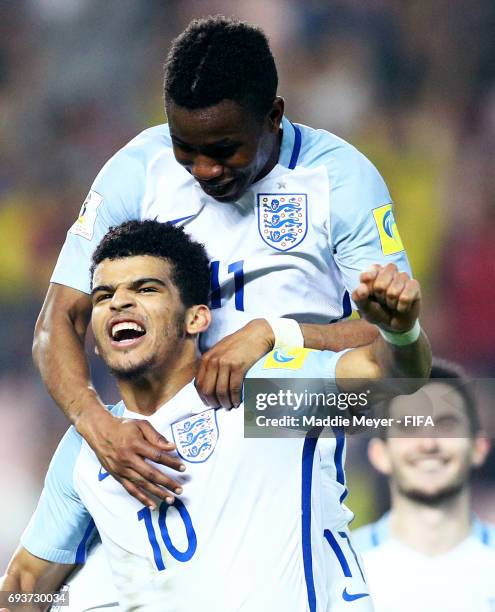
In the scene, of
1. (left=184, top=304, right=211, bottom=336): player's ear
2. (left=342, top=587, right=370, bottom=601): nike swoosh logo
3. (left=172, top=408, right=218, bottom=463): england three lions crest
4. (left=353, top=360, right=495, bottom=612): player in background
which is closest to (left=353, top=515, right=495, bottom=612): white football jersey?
(left=353, top=360, right=495, bottom=612): player in background

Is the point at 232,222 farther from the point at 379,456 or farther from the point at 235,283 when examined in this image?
the point at 379,456

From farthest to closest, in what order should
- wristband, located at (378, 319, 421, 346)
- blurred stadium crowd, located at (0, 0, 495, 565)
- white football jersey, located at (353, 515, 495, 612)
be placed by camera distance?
blurred stadium crowd, located at (0, 0, 495, 565) → white football jersey, located at (353, 515, 495, 612) → wristband, located at (378, 319, 421, 346)

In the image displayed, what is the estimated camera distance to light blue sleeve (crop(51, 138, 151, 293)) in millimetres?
2109

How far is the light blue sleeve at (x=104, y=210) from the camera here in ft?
6.92

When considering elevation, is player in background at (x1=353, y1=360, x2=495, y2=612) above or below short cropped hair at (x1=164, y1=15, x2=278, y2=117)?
below

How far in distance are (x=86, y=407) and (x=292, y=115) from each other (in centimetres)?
127

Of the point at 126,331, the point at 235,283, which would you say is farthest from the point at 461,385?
the point at 126,331

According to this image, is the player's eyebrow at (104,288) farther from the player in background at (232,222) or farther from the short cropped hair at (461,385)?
the short cropped hair at (461,385)

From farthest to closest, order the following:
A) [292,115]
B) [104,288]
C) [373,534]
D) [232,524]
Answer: [292,115], [373,534], [104,288], [232,524]

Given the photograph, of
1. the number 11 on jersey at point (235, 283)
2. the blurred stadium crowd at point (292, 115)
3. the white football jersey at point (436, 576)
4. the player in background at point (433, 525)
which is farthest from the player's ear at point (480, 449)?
the number 11 on jersey at point (235, 283)

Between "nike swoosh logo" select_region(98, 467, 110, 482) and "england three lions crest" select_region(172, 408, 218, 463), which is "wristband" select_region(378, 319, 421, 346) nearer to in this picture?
"england three lions crest" select_region(172, 408, 218, 463)

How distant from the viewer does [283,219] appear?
207 centimetres

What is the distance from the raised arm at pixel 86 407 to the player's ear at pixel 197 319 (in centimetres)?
19

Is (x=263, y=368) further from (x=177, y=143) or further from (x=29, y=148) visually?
(x=29, y=148)
